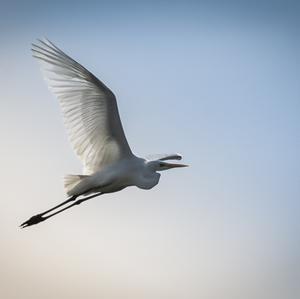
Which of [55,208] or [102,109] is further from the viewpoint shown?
[55,208]

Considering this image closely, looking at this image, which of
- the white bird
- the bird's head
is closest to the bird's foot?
the white bird

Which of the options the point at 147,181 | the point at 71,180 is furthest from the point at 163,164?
the point at 71,180

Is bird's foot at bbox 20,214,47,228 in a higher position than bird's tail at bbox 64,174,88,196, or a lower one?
lower

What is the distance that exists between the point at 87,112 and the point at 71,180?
84cm

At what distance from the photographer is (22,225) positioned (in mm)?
9820

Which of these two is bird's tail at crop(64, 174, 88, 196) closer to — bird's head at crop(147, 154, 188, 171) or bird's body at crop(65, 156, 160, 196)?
bird's body at crop(65, 156, 160, 196)

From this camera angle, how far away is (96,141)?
30.7 ft

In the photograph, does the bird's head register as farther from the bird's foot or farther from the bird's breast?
the bird's foot

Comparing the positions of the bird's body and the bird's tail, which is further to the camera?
the bird's tail

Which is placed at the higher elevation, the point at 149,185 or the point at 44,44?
the point at 44,44

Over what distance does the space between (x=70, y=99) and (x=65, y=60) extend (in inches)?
25.1

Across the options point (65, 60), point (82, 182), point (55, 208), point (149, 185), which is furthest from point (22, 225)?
point (65, 60)

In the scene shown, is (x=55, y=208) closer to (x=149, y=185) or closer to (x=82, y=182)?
(x=82, y=182)

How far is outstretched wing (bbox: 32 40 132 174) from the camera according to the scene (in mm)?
8648
